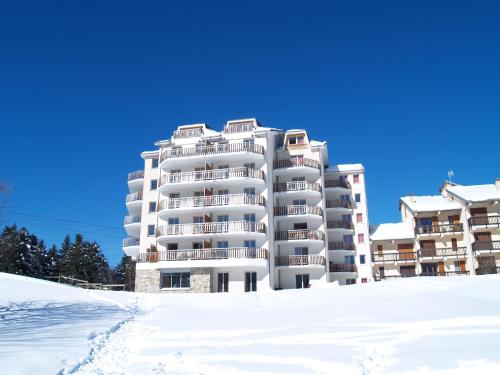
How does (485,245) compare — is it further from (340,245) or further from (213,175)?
(213,175)

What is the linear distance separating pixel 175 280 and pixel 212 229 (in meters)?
5.64

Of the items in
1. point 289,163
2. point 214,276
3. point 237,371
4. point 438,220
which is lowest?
point 237,371

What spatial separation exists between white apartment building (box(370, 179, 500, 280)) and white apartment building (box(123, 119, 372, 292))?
5863 mm

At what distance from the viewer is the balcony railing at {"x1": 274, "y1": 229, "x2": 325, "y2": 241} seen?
40.2 meters

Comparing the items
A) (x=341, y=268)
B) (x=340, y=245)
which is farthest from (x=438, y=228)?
(x=341, y=268)

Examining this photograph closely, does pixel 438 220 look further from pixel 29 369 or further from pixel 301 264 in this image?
pixel 29 369

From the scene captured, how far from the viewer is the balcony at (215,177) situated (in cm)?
3859

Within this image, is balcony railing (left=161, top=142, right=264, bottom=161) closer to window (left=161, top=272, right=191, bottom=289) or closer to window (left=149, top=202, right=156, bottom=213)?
window (left=149, top=202, right=156, bottom=213)

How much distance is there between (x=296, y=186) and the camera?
42469mm

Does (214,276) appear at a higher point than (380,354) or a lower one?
higher

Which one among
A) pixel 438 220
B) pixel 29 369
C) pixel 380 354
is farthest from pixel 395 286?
pixel 438 220

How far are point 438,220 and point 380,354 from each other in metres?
43.4

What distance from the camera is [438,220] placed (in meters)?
49.7

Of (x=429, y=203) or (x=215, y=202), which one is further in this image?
(x=429, y=203)
